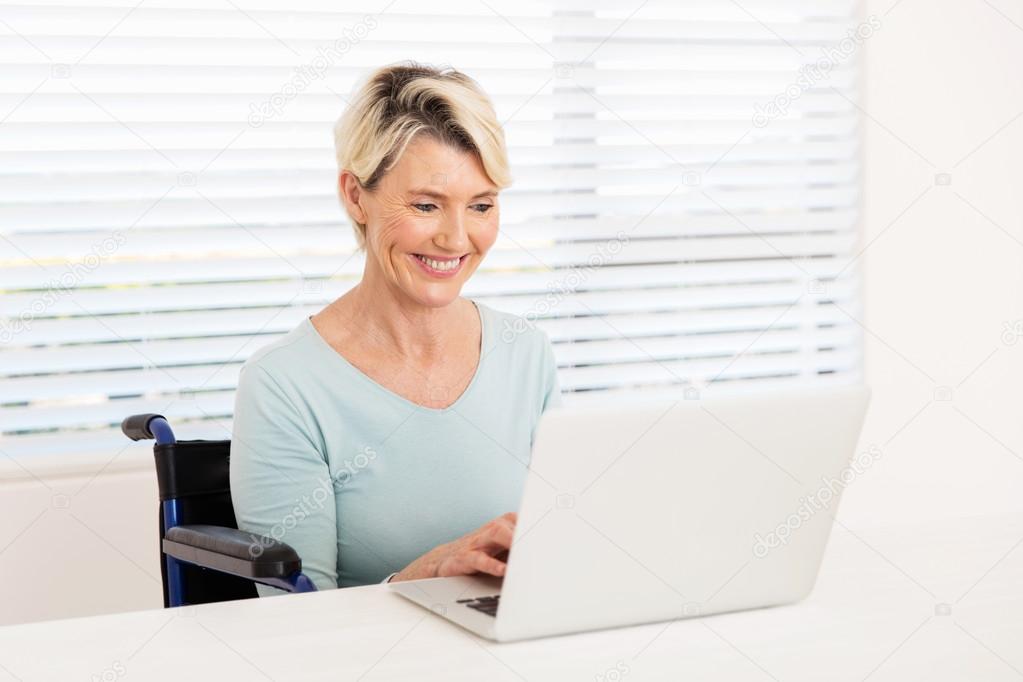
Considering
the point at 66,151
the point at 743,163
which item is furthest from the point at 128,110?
the point at 743,163

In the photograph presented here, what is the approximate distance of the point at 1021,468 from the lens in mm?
3240

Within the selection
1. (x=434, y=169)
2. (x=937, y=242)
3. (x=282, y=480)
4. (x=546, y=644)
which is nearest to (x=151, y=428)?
(x=282, y=480)

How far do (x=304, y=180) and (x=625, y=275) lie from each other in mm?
830

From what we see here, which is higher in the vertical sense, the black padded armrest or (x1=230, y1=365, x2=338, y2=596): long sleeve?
(x1=230, y1=365, x2=338, y2=596): long sleeve

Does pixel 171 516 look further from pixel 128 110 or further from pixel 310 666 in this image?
pixel 128 110

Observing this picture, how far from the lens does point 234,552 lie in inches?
57.4

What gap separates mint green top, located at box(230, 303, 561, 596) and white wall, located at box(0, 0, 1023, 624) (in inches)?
62.1

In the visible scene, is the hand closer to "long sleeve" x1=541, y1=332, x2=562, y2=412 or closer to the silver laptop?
the silver laptop

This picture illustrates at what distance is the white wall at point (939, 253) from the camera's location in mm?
3076

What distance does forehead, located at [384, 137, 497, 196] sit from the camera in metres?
1.79

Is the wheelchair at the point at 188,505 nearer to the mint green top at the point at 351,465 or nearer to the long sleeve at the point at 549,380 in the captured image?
the mint green top at the point at 351,465

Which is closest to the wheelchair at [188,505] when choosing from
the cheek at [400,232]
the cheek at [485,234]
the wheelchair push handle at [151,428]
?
the wheelchair push handle at [151,428]

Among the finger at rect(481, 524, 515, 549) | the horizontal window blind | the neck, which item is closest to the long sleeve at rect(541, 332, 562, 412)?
the horizontal window blind

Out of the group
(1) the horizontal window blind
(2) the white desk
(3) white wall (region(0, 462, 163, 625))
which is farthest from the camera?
(1) the horizontal window blind
